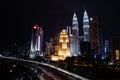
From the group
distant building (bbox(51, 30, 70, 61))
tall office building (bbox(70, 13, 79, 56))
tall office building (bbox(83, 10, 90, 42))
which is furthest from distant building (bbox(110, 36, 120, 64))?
tall office building (bbox(83, 10, 90, 42))

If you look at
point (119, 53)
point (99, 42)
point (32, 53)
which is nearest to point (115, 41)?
point (119, 53)

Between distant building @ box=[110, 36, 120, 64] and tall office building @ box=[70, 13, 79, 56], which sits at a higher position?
tall office building @ box=[70, 13, 79, 56]

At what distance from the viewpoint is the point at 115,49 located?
95.4m

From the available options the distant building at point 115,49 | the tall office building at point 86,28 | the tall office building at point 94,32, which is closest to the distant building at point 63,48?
the distant building at point 115,49

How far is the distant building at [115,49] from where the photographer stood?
290 ft

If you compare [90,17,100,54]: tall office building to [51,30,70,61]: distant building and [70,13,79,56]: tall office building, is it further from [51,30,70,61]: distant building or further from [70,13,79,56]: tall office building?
[51,30,70,61]: distant building

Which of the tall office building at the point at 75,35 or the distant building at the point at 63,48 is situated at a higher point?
the tall office building at the point at 75,35

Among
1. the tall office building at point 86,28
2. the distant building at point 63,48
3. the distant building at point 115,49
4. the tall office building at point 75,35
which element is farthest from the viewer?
the tall office building at point 86,28

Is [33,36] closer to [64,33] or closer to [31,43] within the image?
[31,43]

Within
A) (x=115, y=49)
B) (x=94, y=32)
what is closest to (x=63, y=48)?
(x=115, y=49)

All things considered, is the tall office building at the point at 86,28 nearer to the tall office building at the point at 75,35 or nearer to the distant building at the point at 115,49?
the tall office building at the point at 75,35

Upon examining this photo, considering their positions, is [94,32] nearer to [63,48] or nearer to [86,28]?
[86,28]

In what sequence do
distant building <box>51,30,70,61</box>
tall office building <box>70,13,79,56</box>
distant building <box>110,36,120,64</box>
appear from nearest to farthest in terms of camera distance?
distant building <box>110,36,120,64</box> < distant building <box>51,30,70,61</box> < tall office building <box>70,13,79,56</box>

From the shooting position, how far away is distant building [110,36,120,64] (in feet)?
290
